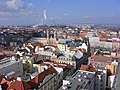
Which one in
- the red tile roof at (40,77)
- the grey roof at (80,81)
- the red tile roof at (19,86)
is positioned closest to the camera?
the grey roof at (80,81)

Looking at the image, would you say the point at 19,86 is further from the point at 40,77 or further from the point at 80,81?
the point at 80,81

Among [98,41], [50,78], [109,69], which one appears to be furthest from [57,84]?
[98,41]

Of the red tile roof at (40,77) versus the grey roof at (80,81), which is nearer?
the grey roof at (80,81)

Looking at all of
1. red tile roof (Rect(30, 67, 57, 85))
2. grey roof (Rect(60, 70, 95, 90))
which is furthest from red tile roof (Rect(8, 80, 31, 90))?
grey roof (Rect(60, 70, 95, 90))

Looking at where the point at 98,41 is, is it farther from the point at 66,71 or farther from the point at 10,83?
the point at 10,83

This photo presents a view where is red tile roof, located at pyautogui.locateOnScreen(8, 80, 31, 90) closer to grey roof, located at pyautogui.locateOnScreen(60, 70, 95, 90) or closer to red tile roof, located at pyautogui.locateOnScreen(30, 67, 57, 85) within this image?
red tile roof, located at pyautogui.locateOnScreen(30, 67, 57, 85)

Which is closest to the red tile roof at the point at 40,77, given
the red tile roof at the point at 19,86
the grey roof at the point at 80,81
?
the red tile roof at the point at 19,86

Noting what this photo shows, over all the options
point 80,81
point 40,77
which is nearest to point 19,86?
point 40,77

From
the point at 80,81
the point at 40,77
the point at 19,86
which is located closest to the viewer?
the point at 19,86

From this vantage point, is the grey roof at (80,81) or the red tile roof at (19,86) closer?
the grey roof at (80,81)

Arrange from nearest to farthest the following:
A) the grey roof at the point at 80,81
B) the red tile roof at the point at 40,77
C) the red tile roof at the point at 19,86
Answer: the grey roof at the point at 80,81
the red tile roof at the point at 19,86
the red tile roof at the point at 40,77

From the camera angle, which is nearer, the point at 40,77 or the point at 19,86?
the point at 19,86

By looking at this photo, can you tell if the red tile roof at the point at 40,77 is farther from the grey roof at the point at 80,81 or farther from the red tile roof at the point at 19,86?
the grey roof at the point at 80,81
